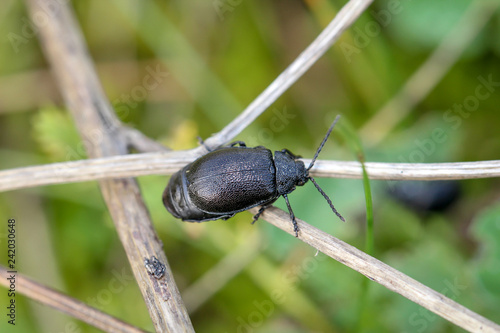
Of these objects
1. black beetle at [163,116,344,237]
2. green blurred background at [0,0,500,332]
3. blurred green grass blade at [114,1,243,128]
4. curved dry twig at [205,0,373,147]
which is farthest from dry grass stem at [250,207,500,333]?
blurred green grass blade at [114,1,243,128]

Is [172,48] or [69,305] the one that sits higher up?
[172,48]

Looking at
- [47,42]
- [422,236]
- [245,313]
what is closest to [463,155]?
[422,236]

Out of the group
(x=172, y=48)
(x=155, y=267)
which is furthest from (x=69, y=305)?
(x=172, y=48)

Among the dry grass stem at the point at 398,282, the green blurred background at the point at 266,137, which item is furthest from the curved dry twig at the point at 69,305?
the dry grass stem at the point at 398,282

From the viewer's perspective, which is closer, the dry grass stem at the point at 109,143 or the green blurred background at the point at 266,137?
the dry grass stem at the point at 109,143

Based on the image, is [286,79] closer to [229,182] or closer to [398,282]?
[229,182]

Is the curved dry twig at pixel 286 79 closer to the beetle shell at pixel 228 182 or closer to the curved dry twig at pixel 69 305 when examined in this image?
the beetle shell at pixel 228 182

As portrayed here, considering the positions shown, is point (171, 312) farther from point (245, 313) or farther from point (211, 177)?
point (245, 313)
